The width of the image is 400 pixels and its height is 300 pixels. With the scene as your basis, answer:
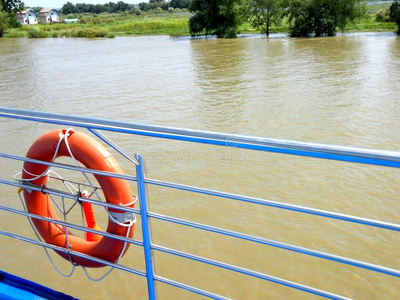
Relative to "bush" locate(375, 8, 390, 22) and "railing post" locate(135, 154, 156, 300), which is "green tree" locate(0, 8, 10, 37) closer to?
"bush" locate(375, 8, 390, 22)

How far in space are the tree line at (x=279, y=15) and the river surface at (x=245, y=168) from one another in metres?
12.5

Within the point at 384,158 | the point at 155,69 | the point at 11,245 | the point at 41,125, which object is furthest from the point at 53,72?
the point at 384,158

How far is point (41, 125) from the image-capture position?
680 cm

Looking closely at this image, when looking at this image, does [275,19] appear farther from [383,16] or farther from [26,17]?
[26,17]

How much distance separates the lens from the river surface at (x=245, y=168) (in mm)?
2971

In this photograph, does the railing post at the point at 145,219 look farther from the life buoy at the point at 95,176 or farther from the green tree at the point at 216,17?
the green tree at the point at 216,17

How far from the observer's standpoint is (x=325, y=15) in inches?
936

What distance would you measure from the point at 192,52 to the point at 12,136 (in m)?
12.8

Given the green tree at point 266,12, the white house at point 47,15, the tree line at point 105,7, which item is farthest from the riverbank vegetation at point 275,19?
the tree line at point 105,7

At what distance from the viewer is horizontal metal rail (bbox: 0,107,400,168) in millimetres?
982

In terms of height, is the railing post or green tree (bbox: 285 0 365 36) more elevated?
green tree (bbox: 285 0 365 36)

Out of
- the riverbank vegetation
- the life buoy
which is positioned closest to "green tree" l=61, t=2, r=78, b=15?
the riverbank vegetation

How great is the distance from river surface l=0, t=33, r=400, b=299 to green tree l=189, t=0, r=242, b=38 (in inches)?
589

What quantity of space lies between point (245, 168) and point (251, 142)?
145 inches
